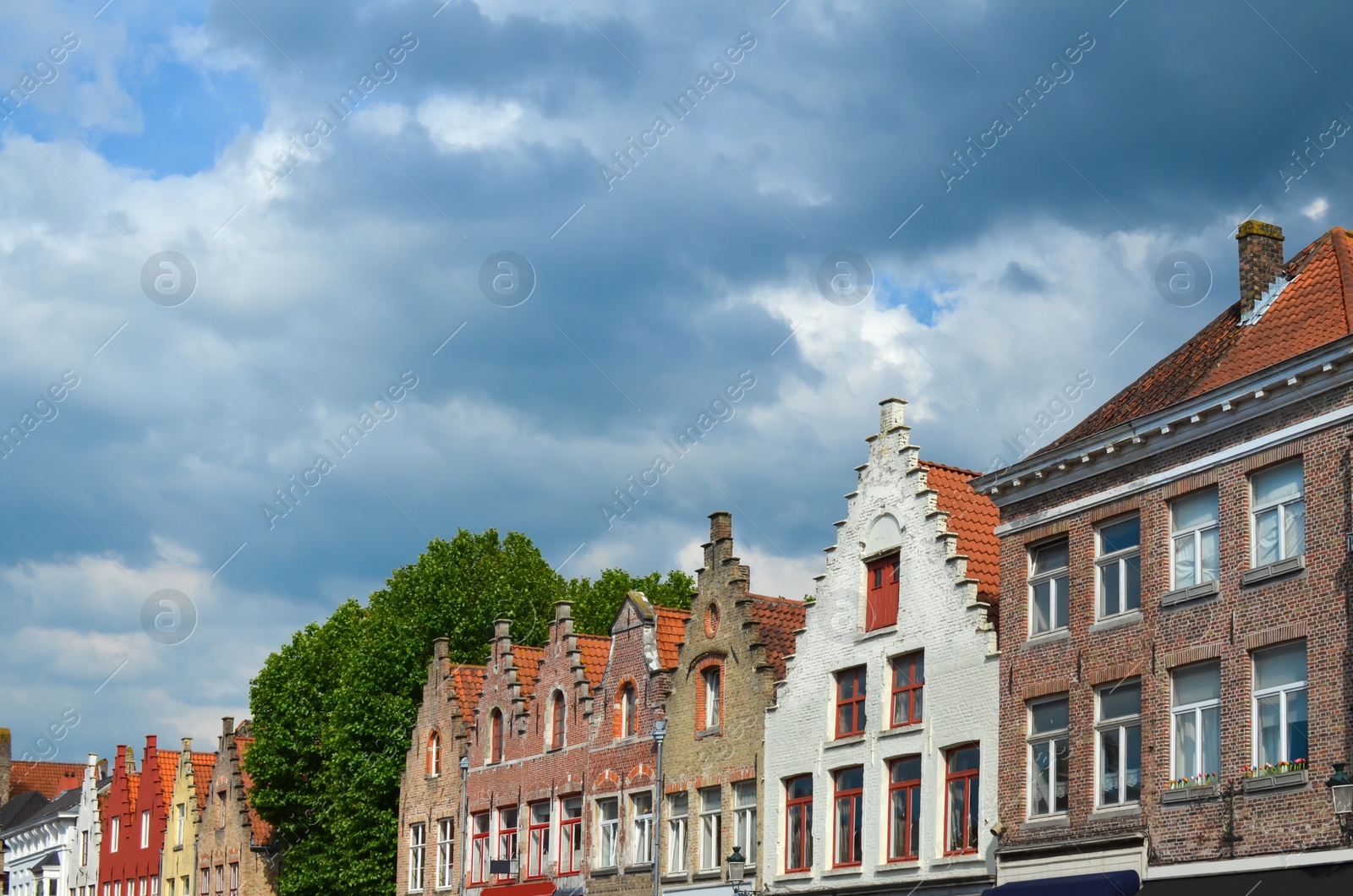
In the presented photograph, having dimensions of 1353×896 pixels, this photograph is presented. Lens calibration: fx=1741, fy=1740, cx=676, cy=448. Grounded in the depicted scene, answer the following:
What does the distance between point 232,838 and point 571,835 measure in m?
26.8

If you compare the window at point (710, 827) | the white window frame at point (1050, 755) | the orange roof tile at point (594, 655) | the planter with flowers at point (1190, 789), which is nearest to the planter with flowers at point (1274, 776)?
the planter with flowers at point (1190, 789)

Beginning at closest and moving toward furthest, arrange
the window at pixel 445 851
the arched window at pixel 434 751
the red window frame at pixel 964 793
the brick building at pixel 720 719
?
the red window frame at pixel 964 793
the brick building at pixel 720 719
the window at pixel 445 851
the arched window at pixel 434 751

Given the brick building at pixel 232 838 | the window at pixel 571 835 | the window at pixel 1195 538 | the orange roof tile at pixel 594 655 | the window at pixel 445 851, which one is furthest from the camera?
the brick building at pixel 232 838

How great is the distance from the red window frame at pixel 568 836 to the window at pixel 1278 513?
23091mm

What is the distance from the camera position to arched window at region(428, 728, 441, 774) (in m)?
53.4

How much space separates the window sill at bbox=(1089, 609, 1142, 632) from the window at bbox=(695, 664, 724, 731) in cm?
1273

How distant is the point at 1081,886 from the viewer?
95.8ft

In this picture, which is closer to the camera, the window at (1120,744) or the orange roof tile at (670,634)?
the window at (1120,744)

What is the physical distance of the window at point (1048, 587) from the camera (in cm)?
3183

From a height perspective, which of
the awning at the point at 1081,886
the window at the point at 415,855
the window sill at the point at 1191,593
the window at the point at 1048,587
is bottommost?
the awning at the point at 1081,886

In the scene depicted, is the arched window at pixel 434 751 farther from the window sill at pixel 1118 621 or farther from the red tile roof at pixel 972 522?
the window sill at pixel 1118 621

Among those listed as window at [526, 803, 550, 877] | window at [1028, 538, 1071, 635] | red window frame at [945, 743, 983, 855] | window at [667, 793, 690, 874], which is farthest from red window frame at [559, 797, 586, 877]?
window at [1028, 538, 1071, 635]

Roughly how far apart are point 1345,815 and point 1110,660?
5.87 metres

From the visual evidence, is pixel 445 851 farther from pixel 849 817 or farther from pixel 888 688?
pixel 888 688
